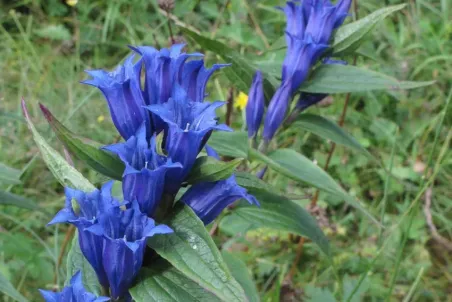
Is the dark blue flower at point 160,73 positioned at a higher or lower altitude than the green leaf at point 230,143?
higher

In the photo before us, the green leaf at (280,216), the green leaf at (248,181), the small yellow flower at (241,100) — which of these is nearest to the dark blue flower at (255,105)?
the green leaf at (280,216)

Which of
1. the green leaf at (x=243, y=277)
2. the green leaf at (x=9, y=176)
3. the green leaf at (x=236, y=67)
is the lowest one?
the green leaf at (x=243, y=277)

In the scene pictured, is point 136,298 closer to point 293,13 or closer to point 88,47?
point 293,13

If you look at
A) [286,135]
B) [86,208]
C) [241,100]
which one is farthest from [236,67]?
[286,135]

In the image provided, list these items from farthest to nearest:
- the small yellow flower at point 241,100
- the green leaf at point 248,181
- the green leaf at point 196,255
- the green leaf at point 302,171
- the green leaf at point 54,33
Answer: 1. the green leaf at point 54,33
2. the small yellow flower at point 241,100
3. the green leaf at point 302,171
4. the green leaf at point 248,181
5. the green leaf at point 196,255

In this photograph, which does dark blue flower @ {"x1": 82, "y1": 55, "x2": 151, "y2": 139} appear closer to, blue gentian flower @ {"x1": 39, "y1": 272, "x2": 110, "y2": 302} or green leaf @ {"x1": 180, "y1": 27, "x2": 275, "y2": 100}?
blue gentian flower @ {"x1": 39, "y1": 272, "x2": 110, "y2": 302}

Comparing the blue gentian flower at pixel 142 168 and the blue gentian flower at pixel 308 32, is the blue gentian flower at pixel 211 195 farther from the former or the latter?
the blue gentian flower at pixel 308 32
